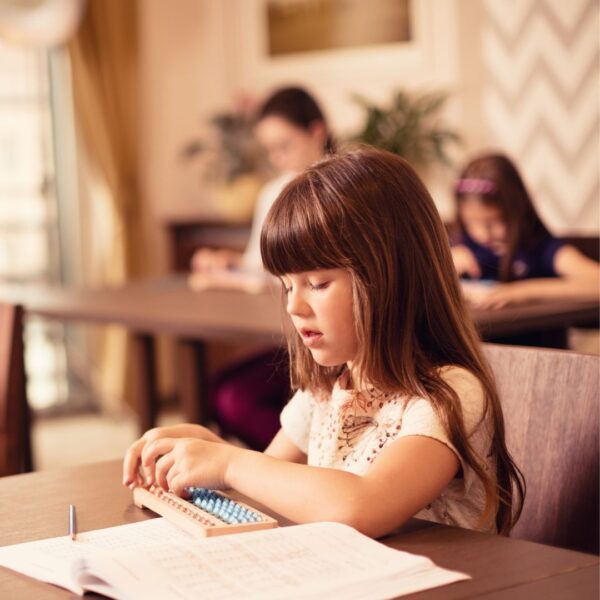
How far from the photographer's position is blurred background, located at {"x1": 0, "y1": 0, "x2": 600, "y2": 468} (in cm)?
A: 458

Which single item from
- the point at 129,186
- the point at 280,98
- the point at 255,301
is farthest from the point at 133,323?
the point at 129,186

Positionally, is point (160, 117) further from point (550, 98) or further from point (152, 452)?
point (152, 452)

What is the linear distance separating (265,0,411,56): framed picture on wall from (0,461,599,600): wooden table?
3.62 m

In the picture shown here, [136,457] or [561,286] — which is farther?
[561,286]

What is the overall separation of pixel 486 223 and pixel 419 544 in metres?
2.20

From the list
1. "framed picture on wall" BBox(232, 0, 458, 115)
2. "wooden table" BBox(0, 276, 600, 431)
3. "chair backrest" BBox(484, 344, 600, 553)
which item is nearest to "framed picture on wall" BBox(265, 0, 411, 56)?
"framed picture on wall" BBox(232, 0, 458, 115)

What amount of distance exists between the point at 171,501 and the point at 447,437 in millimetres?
306

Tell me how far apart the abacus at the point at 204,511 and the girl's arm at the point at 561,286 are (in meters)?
1.63

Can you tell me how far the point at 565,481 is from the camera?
4.54ft

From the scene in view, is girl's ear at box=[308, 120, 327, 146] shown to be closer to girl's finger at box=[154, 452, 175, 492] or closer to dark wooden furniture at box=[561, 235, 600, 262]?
dark wooden furniture at box=[561, 235, 600, 262]

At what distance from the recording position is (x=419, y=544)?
1.12 meters

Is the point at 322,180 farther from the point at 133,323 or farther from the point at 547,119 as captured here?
the point at 547,119

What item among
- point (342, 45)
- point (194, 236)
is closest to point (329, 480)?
point (342, 45)

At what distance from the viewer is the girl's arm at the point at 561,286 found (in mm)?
2832
